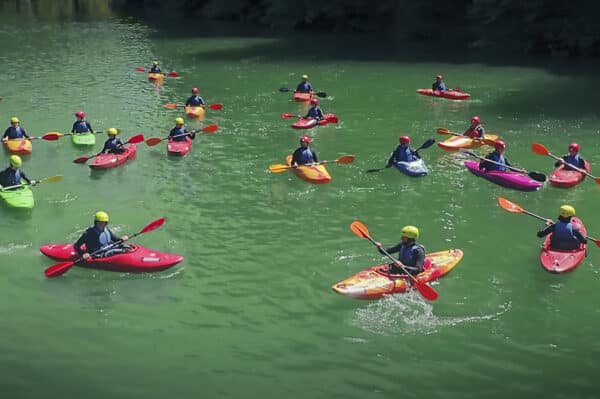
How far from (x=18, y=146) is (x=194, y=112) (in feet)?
25.1

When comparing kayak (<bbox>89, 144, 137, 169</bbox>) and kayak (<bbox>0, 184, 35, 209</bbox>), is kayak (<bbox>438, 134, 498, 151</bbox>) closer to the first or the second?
kayak (<bbox>89, 144, 137, 169</bbox>)

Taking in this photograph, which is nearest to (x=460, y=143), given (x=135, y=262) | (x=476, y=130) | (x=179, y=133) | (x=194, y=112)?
(x=476, y=130)

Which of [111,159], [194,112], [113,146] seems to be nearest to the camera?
[111,159]

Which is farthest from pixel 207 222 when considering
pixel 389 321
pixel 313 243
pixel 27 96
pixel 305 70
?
pixel 305 70

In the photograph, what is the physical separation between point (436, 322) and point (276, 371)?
3284 mm

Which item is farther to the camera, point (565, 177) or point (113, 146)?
point (113, 146)

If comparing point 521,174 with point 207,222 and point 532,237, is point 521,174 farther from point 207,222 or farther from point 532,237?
point 207,222

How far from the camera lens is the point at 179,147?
22.8 m

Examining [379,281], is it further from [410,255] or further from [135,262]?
[135,262]

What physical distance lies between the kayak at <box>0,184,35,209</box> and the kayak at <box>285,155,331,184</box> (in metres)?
7.48

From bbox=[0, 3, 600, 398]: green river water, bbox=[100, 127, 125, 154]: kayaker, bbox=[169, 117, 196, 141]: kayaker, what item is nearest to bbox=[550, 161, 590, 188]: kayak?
bbox=[0, 3, 600, 398]: green river water

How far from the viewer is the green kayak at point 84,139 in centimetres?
2406

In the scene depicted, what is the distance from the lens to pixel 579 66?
39812mm

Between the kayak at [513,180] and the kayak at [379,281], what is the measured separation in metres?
6.26
